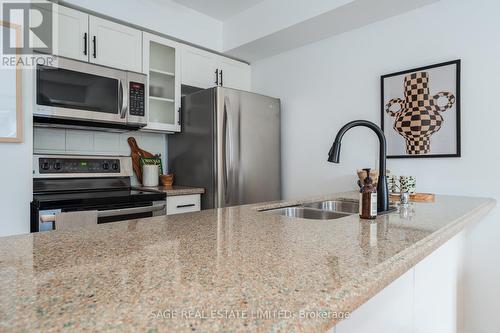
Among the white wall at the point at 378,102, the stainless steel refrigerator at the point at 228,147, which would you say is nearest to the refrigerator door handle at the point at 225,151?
the stainless steel refrigerator at the point at 228,147

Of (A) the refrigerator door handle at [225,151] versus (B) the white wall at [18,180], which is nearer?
(B) the white wall at [18,180]

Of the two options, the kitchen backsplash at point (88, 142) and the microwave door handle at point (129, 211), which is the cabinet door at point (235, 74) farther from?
the microwave door handle at point (129, 211)

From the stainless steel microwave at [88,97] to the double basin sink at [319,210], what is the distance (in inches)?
59.3

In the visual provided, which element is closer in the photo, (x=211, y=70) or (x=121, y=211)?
(x=121, y=211)

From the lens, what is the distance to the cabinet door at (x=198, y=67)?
2.85 metres

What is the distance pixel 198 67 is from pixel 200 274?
8.86 feet

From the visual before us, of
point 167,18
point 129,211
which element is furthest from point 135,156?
point 167,18

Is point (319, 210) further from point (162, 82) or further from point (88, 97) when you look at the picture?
point (162, 82)

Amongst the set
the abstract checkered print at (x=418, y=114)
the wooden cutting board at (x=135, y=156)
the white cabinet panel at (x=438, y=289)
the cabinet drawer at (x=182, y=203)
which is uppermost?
the abstract checkered print at (x=418, y=114)

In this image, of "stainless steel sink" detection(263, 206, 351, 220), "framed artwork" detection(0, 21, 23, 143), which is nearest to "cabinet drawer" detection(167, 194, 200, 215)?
"framed artwork" detection(0, 21, 23, 143)

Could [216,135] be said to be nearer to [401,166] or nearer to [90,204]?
[90,204]

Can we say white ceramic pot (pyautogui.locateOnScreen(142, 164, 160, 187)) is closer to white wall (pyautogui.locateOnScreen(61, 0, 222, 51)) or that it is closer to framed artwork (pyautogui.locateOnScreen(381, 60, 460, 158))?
white wall (pyautogui.locateOnScreen(61, 0, 222, 51))

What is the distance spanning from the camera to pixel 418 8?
7.23 ft

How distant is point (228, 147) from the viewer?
259 cm
